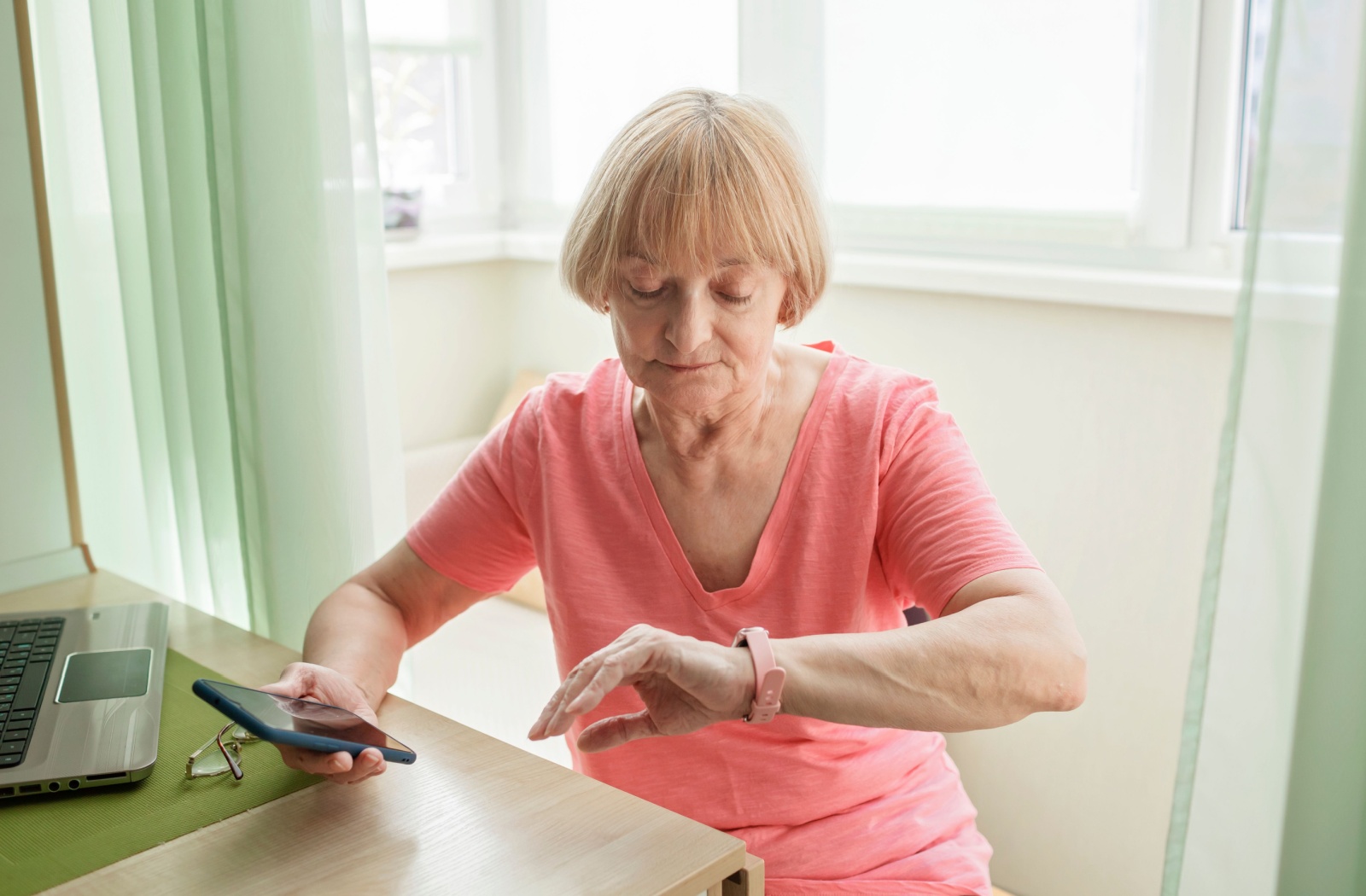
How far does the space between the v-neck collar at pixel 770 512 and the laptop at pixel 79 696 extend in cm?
50

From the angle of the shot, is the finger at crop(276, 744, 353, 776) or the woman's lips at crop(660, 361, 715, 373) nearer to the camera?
the finger at crop(276, 744, 353, 776)

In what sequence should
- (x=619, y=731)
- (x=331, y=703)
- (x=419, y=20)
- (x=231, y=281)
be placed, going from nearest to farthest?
(x=619, y=731)
(x=331, y=703)
(x=231, y=281)
(x=419, y=20)

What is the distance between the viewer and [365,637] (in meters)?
1.22

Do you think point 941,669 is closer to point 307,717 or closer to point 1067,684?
point 1067,684

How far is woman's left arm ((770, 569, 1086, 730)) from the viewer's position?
1006 millimetres

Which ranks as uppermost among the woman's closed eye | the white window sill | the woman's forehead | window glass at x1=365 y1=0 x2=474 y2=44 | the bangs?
window glass at x1=365 y1=0 x2=474 y2=44

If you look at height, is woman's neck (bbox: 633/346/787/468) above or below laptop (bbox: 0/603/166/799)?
above

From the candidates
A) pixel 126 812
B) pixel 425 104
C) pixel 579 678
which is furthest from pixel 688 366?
pixel 425 104

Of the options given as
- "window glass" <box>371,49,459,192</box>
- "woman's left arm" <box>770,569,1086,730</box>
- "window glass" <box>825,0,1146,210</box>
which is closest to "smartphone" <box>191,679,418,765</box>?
"woman's left arm" <box>770,569,1086,730</box>

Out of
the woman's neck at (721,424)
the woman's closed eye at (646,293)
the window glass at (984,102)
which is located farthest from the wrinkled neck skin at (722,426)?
the window glass at (984,102)

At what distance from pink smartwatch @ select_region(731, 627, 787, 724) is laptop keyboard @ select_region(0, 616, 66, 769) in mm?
612

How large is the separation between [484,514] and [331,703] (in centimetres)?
30

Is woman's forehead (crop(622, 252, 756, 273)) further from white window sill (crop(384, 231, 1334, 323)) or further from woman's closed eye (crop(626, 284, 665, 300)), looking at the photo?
white window sill (crop(384, 231, 1334, 323))

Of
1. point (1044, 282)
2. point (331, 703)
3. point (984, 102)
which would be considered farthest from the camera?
point (984, 102)
